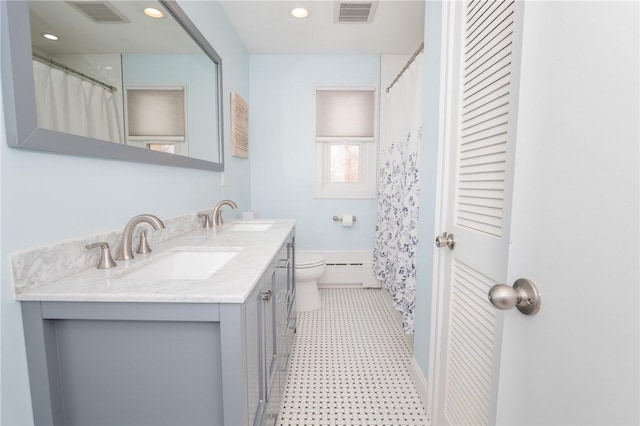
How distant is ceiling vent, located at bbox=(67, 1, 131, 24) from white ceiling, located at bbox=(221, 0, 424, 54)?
4.04 feet

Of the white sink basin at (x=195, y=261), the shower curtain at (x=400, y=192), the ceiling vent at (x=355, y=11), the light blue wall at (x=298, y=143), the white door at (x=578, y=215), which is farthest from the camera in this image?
the light blue wall at (x=298, y=143)

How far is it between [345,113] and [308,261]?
1535 mm

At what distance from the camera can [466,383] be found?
104cm

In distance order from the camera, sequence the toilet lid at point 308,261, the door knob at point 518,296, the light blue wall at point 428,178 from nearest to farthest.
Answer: the door knob at point 518,296
the light blue wall at point 428,178
the toilet lid at point 308,261

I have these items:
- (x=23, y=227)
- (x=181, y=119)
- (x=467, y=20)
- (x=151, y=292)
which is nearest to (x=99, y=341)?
(x=151, y=292)

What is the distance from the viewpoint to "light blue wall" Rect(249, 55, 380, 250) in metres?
2.87

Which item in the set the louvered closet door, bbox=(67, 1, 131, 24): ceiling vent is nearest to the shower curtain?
the louvered closet door

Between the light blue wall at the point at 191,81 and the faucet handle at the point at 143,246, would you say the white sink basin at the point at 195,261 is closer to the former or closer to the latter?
the faucet handle at the point at 143,246

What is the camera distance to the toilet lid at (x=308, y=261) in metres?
2.32

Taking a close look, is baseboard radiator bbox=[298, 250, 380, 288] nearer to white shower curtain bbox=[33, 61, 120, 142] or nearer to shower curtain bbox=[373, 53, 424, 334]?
shower curtain bbox=[373, 53, 424, 334]

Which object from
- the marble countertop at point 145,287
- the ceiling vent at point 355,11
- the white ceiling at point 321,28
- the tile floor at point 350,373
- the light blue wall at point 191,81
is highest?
the white ceiling at point 321,28

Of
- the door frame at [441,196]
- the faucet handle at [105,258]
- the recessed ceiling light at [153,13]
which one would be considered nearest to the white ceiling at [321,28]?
the recessed ceiling light at [153,13]

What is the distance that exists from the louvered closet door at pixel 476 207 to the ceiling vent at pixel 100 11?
119 cm

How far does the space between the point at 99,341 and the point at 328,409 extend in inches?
44.1
